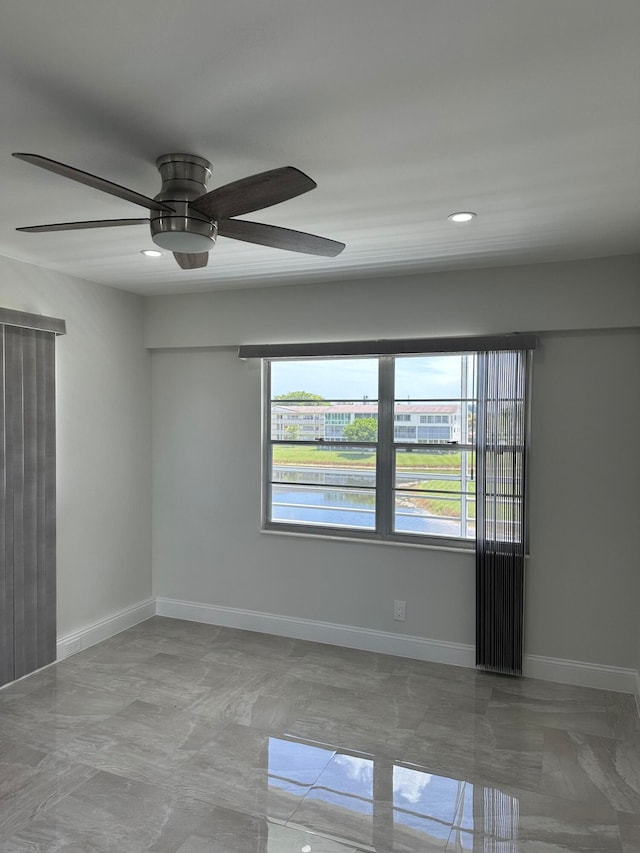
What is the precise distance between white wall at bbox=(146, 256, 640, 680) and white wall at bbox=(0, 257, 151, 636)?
0.53 feet

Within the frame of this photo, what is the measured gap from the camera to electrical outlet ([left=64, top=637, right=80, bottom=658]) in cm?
394

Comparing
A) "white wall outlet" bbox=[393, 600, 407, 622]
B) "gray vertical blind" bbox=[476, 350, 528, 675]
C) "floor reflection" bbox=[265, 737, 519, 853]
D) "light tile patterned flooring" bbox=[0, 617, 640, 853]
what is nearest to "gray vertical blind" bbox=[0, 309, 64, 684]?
"light tile patterned flooring" bbox=[0, 617, 640, 853]

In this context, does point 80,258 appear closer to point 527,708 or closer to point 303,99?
point 303,99

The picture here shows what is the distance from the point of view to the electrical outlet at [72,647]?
3.94 m

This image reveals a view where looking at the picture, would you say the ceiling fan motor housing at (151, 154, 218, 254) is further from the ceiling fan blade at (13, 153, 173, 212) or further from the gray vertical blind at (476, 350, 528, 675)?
the gray vertical blind at (476, 350, 528, 675)

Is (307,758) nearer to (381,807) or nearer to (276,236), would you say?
(381,807)

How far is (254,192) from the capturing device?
177 cm

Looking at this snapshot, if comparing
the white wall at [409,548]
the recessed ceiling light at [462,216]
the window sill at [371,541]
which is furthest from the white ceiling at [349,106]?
the window sill at [371,541]

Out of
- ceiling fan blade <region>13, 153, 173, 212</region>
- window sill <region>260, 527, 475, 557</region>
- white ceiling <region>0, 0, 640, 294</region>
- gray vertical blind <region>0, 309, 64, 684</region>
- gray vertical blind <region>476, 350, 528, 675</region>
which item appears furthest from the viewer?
window sill <region>260, 527, 475, 557</region>

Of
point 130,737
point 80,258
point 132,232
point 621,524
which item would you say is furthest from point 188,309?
point 621,524

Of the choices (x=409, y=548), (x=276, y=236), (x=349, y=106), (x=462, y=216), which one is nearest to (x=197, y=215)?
(x=276, y=236)

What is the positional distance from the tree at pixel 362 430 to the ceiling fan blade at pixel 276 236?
1.98 m

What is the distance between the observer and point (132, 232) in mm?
2947

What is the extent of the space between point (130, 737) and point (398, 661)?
1730 mm
